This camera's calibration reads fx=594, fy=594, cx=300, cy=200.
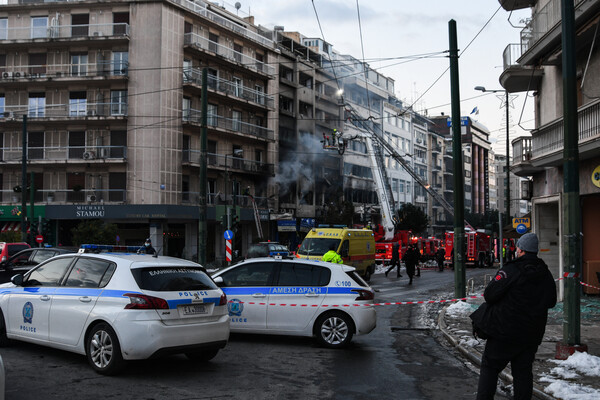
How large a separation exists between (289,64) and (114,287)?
4918 centimetres

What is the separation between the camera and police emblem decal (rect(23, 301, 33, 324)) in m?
8.16

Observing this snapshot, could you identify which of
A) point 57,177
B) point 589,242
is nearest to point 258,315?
point 589,242

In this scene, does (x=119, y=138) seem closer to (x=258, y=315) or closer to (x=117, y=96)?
Answer: (x=117, y=96)

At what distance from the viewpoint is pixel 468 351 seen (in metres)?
9.42

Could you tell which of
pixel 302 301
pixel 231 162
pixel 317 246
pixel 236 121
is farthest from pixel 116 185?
pixel 302 301

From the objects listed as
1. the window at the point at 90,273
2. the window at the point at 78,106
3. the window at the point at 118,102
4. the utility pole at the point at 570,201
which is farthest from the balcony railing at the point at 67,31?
the utility pole at the point at 570,201

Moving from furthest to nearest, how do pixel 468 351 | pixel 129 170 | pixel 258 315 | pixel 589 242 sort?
pixel 129 170 < pixel 589 242 < pixel 258 315 < pixel 468 351

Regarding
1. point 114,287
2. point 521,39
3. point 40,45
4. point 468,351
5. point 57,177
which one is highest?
point 40,45

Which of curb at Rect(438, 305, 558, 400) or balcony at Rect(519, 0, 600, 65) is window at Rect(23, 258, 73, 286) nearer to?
curb at Rect(438, 305, 558, 400)

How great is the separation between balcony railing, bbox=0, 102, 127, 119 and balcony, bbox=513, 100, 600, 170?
95.5ft

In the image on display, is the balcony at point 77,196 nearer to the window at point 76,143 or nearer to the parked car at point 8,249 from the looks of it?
the window at point 76,143

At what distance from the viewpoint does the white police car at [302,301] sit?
9.89m

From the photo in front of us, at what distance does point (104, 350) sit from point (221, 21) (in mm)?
40896

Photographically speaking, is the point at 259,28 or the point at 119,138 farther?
the point at 259,28
